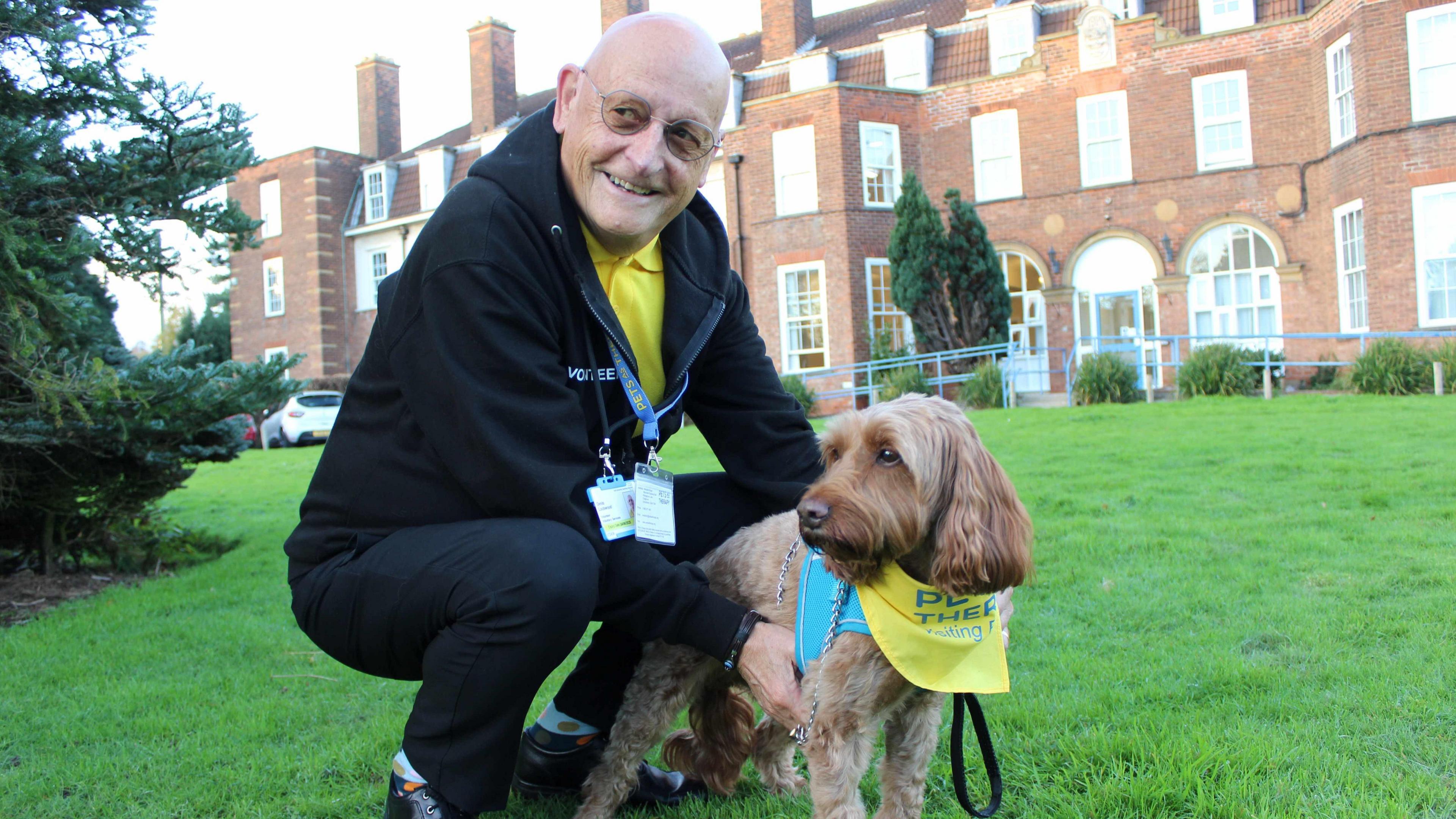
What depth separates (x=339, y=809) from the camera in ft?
10.1

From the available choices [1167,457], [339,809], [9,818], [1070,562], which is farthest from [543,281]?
[1167,457]

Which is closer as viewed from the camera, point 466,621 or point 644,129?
point 466,621

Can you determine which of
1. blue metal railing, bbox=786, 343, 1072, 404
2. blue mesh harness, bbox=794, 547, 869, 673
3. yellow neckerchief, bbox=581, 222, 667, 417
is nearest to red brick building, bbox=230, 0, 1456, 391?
blue metal railing, bbox=786, 343, 1072, 404

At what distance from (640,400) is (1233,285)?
69.4 feet

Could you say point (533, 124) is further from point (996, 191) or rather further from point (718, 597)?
point (996, 191)

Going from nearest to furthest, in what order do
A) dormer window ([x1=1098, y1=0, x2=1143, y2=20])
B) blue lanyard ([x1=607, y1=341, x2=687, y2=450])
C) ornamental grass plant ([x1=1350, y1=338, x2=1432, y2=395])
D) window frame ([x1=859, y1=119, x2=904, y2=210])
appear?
1. blue lanyard ([x1=607, y1=341, x2=687, y2=450])
2. ornamental grass plant ([x1=1350, y1=338, x2=1432, y2=395])
3. dormer window ([x1=1098, y1=0, x2=1143, y2=20])
4. window frame ([x1=859, y1=119, x2=904, y2=210])

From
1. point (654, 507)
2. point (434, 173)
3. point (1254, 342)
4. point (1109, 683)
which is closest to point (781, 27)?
point (434, 173)

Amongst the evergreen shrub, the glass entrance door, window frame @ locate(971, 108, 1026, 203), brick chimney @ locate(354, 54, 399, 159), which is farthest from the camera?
brick chimney @ locate(354, 54, 399, 159)

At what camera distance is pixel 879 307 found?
2356 cm

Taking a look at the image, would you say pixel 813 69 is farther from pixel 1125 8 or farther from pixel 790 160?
pixel 1125 8

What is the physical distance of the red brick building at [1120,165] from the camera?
18.1 meters

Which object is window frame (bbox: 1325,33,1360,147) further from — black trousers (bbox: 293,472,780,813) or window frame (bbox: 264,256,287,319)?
window frame (bbox: 264,256,287,319)

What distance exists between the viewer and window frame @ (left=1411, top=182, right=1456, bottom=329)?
17.9 m

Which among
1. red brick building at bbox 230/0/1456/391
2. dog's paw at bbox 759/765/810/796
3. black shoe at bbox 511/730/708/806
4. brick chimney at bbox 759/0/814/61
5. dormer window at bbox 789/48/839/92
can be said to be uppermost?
brick chimney at bbox 759/0/814/61
